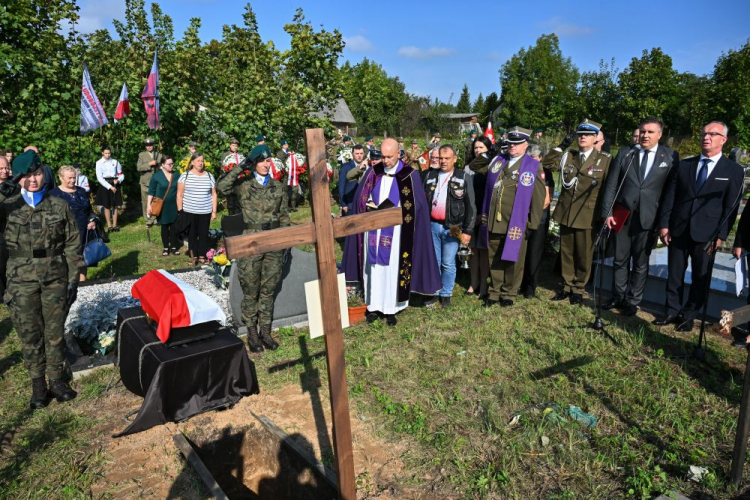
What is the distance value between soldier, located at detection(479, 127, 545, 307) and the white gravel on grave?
3.75 metres

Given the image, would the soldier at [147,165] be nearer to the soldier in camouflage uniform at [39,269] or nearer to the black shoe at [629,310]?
the soldier in camouflage uniform at [39,269]

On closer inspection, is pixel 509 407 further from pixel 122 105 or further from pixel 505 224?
pixel 122 105

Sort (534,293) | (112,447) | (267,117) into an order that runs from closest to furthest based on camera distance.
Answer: (112,447) → (534,293) → (267,117)

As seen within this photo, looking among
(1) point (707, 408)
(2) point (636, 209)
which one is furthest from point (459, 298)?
(1) point (707, 408)

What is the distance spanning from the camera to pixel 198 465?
3.61 metres

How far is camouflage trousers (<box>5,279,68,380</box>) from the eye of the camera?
4.40 m

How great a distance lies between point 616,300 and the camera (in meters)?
6.33

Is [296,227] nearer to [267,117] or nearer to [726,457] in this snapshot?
[726,457]

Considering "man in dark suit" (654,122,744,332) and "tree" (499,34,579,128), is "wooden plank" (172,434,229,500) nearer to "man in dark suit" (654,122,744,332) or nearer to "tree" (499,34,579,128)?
"man in dark suit" (654,122,744,332)

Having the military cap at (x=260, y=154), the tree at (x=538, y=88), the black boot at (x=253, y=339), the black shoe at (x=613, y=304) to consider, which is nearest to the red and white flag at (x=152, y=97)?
the military cap at (x=260, y=154)

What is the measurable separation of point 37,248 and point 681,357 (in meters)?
6.32

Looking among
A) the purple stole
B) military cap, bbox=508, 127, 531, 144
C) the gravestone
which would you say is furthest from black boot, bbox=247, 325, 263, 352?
military cap, bbox=508, 127, 531, 144

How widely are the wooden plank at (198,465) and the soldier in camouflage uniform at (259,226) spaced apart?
1744 millimetres

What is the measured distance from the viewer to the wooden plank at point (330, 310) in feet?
8.72
